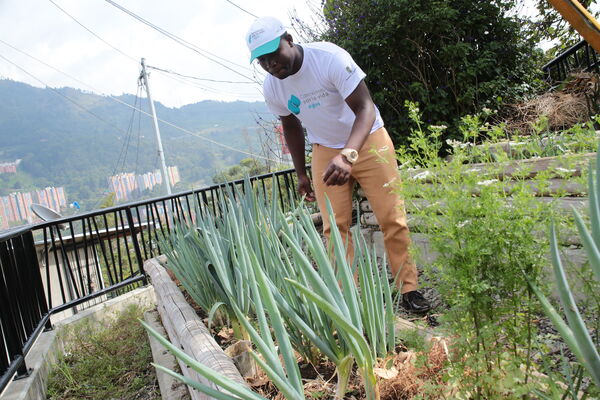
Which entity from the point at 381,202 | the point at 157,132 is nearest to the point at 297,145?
the point at 381,202

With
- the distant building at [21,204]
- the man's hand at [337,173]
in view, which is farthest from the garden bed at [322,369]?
the distant building at [21,204]

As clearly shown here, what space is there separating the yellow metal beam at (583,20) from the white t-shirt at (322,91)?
1341 millimetres

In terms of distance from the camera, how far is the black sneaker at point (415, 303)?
2.42 m

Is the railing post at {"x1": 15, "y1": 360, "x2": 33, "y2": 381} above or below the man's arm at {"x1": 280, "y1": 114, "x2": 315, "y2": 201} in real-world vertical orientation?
below

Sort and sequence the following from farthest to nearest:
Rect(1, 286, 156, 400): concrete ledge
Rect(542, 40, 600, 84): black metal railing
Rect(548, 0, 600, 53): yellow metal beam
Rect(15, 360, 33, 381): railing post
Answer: Rect(542, 40, 600, 84): black metal railing < Rect(15, 360, 33, 381): railing post < Rect(1, 286, 156, 400): concrete ledge < Rect(548, 0, 600, 53): yellow metal beam

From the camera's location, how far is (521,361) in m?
0.87

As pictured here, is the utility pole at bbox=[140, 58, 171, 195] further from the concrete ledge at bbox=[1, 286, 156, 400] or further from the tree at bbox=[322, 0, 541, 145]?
the tree at bbox=[322, 0, 541, 145]

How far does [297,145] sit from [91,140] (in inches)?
5838

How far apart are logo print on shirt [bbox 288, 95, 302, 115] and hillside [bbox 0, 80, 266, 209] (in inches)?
3295

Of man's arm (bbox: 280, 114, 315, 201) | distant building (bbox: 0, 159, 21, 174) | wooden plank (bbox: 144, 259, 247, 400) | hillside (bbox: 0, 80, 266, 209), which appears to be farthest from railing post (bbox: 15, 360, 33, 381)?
distant building (bbox: 0, 159, 21, 174)

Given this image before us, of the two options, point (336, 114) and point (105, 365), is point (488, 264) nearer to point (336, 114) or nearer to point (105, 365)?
point (336, 114)

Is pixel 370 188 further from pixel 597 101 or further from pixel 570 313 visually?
pixel 597 101

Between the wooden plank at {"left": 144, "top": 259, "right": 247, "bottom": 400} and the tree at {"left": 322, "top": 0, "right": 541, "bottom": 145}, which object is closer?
the wooden plank at {"left": 144, "top": 259, "right": 247, "bottom": 400}

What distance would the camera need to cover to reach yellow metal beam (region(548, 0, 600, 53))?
101cm
